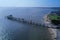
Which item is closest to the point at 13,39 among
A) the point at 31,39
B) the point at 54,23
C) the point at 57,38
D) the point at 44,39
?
the point at 31,39

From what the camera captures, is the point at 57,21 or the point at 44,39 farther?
the point at 57,21

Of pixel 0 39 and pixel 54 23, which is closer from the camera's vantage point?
pixel 0 39

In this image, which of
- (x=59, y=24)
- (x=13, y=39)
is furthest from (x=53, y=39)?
(x=59, y=24)

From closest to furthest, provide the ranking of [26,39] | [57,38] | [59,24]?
[57,38], [26,39], [59,24]

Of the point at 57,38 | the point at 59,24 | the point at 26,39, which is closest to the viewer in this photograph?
the point at 57,38

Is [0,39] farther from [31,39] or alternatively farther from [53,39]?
[53,39]

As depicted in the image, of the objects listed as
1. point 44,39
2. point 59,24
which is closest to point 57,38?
point 44,39

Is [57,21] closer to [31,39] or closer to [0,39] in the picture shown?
[31,39]

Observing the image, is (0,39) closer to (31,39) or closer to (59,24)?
(31,39)
